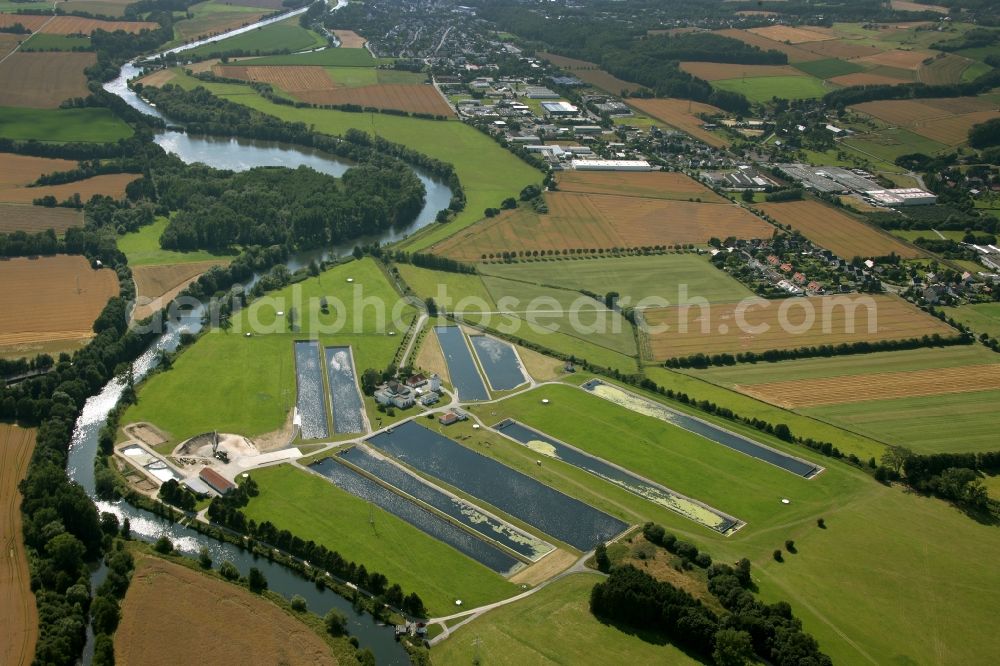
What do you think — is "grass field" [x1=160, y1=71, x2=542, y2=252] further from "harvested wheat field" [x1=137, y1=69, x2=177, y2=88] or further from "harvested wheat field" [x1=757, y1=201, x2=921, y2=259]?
"harvested wheat field" [x1=757, y1=201, x2=921, y2=259]

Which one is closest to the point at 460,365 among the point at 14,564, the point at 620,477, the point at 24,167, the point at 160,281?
the point at 620,477

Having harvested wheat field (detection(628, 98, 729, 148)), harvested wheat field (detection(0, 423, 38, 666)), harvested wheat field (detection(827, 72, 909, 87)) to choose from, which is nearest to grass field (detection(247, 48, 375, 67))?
harvested wheat field (detection(628, 98, 729, 148))

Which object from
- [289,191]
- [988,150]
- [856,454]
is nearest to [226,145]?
Result: [289,191]

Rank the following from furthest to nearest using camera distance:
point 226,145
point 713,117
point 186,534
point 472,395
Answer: point 713,117 < point 226,145 < point 472,395 < point 186,534

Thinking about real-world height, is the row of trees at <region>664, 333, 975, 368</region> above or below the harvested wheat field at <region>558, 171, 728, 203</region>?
below

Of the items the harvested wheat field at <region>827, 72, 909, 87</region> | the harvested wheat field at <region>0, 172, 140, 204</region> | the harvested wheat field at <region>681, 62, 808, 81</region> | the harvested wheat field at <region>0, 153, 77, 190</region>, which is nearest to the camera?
the harvested wheat field at <region>0, 172, 140, 204</region>

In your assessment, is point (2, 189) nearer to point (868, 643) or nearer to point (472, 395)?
point (472, 395)
